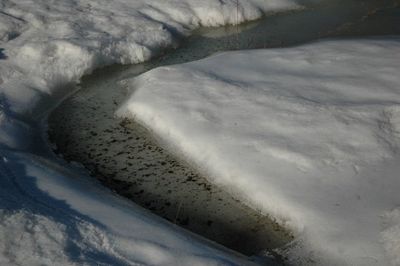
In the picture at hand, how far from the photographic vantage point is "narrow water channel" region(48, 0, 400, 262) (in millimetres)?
3336

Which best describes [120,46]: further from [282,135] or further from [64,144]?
[282,135]

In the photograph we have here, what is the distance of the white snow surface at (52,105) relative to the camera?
2.40 m

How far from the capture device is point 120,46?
6.33 metres

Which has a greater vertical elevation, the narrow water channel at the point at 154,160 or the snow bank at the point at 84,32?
the snow bank at the point at 84,32

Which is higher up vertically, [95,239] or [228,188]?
[95,239]

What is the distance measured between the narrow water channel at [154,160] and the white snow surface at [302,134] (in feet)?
0.51

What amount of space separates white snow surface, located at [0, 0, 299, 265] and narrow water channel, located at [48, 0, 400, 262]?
22cm

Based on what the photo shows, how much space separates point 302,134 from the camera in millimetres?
4062

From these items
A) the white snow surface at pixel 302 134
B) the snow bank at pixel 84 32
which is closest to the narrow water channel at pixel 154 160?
the white snow surface at pixel 302 134

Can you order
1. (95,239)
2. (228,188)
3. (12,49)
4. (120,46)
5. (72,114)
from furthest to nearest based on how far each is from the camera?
(120,46) → (12,49) → (72,114) → (228,188) → (95,239)

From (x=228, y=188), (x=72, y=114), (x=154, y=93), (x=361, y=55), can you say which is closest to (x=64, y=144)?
(x=72, y=114)

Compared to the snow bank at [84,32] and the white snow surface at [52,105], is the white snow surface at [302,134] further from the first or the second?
the snow bank at [84,32]

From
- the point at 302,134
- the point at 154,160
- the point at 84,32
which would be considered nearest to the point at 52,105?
the point at 154,160

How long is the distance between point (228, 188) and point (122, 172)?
1030mm
